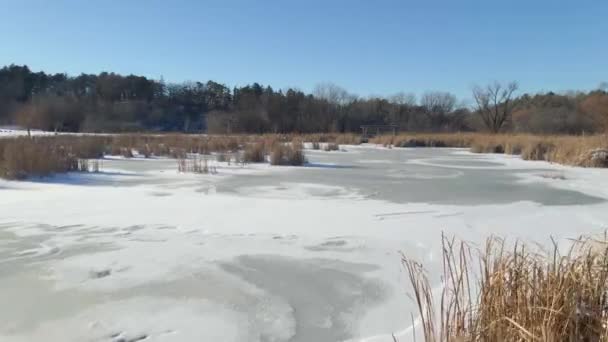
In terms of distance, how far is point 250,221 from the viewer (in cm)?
397

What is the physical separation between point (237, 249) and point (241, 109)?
40.3 meters

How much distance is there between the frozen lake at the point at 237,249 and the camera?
2.00m

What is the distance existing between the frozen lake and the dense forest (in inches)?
1085

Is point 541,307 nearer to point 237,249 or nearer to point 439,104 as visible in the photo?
point 237,249

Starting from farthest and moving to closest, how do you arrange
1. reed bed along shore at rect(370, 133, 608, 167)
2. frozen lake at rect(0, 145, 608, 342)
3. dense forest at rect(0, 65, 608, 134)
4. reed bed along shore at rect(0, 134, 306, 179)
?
dense forest at rect(0, 65, 608, 134), reed bed along shore at rect(370, 133, 608, 167), reed bed along shore at rect(0, 134, 306, 179), frozen lake at rect(0, 145, 608, 342)

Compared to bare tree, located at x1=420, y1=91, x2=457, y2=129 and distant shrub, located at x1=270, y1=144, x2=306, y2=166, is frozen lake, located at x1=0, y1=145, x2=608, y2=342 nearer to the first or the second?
distant shrub, located at x1=270, y1=144, x2=306, y2=166

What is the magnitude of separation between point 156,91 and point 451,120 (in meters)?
33.0

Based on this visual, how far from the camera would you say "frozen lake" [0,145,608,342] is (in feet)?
6.56

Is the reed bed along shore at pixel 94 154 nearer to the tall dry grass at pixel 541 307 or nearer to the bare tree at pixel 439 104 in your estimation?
the tall dry grass at pixel 541 307

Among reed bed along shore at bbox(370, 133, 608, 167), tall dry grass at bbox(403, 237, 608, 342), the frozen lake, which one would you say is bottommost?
the frozen lake

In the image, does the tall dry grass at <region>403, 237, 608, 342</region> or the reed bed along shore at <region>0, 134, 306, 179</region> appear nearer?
the tall dry grass at <region>403, 237, 608, 342</region>

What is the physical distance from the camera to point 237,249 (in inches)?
123

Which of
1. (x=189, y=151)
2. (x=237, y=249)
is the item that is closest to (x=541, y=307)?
(x=237, y=249)

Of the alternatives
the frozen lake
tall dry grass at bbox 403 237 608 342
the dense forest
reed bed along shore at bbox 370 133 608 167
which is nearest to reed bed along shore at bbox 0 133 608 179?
reed bed along shore at bbox 370 133 608 167
